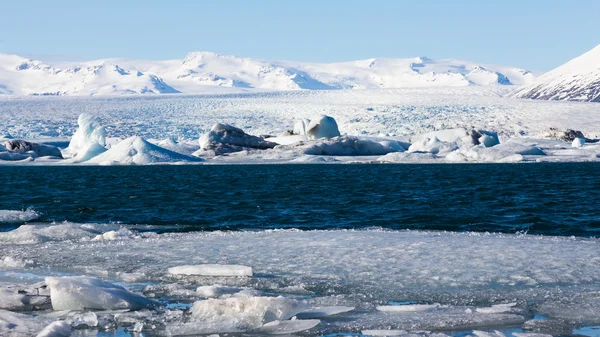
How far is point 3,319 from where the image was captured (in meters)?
4.82

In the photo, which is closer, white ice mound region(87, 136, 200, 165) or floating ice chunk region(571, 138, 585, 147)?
white ice mound region(87, 136, 200, 165)

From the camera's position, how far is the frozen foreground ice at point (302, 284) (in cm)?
488

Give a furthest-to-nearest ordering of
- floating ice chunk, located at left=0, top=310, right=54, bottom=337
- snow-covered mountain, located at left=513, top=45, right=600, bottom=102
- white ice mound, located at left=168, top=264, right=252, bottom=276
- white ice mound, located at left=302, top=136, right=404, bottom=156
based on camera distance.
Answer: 1. snow-covered mountain, located at left=513, top=45, right=600, bottom=102
2. white ice mound, located at left=302, top=136, right=404, bottom=156
3. white ice mound, located at left=168, top=264, right=252, bottom=276
4. floating ice chunk, located at left=0, top=310, right=54, bottom=337

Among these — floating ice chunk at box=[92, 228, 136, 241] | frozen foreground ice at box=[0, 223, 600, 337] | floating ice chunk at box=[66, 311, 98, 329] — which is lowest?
floating ice chunk at box=[92, 228, 136, 241]

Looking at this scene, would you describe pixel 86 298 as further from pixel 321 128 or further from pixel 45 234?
pixel 321 128

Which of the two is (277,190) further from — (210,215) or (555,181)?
(555,181)

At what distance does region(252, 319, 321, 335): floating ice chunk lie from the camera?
4754 mm

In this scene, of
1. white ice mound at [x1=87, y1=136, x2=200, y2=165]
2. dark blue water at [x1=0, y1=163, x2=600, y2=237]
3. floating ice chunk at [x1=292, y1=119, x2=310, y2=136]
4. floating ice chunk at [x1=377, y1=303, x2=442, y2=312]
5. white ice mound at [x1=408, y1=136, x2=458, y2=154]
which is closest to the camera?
floating ice chunk at [x1=377, y1=303, x2=442, y2=312]

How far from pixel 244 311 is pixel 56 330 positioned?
1093mm

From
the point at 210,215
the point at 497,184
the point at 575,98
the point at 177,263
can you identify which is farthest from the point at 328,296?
the point at 575,98

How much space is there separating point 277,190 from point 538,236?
34.1 ft

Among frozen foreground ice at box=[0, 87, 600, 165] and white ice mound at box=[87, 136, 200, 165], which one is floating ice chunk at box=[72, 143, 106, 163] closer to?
frozen foreground ice at box=[0, 87, 600, 165]

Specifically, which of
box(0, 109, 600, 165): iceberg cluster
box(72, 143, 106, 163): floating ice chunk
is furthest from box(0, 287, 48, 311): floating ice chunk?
box(72, 143, 106, 163): floating ice chunk

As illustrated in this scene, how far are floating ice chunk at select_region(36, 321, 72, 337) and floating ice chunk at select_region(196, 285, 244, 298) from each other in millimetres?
1233
